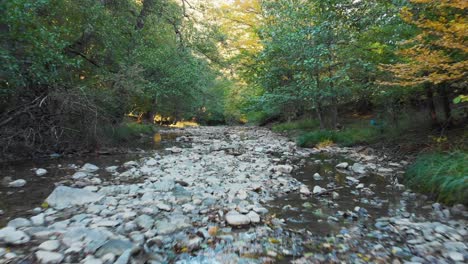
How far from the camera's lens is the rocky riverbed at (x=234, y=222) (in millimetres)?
2420

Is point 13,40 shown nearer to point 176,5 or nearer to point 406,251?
point 406,251

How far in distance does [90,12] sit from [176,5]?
5.01 m

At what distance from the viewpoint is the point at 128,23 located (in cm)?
993

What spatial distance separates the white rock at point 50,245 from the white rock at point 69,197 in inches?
45.8

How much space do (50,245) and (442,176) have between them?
5.06 m

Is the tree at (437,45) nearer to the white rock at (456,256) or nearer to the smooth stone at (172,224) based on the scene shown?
the white rock at (456,256)

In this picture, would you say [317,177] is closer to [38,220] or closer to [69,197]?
[69,197]

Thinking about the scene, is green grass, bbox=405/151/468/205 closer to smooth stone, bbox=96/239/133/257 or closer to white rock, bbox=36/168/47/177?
smooth stone, bbox=96/239/133/257

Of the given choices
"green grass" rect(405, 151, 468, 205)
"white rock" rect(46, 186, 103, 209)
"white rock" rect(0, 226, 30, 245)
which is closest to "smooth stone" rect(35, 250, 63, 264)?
"white rock" rect(0, 226, 30, 245)

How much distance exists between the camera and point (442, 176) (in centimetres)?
399

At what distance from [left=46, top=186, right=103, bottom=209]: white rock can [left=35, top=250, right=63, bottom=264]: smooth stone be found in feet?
4.49

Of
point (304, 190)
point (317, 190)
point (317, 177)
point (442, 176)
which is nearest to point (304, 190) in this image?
point (304, 190)

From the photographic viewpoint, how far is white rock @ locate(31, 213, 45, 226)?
2.96 meters

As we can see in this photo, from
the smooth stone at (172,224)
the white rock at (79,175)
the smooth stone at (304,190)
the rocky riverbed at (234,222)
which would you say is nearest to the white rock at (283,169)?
the rocky riverbed at (234,222)
